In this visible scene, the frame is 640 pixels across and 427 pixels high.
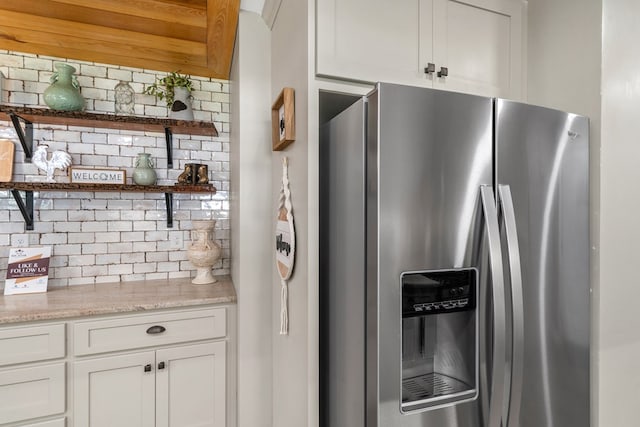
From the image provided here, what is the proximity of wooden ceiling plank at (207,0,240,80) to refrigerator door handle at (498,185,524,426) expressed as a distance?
141cm

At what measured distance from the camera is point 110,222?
2072mm

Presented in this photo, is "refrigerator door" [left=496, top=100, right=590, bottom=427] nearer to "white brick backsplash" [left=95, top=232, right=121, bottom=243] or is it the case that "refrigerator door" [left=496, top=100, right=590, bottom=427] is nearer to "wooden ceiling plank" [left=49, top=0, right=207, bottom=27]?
"wooden ceiling plank" [left=49, top=0, right=207, bottom=27]

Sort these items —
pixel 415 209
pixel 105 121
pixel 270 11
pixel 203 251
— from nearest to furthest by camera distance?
pixel 415 209 → pixel 270 11 → pixel 105 121 → pixel 203 251

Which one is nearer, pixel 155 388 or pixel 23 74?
pixel 155 388

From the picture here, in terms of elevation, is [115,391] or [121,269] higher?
[121,269]

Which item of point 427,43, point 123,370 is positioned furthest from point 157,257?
point 427,43

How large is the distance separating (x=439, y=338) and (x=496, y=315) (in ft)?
0.58

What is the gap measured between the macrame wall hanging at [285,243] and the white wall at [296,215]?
0.08 feet

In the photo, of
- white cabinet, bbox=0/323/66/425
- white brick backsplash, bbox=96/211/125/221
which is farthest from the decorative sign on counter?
white cabinet, bbox=0/323/66/425

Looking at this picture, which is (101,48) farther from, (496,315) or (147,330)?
(496,315)

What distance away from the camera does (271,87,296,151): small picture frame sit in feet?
4.13

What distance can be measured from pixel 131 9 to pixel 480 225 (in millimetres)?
1895

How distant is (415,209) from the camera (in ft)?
2.92

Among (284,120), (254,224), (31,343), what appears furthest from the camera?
(254,224)
